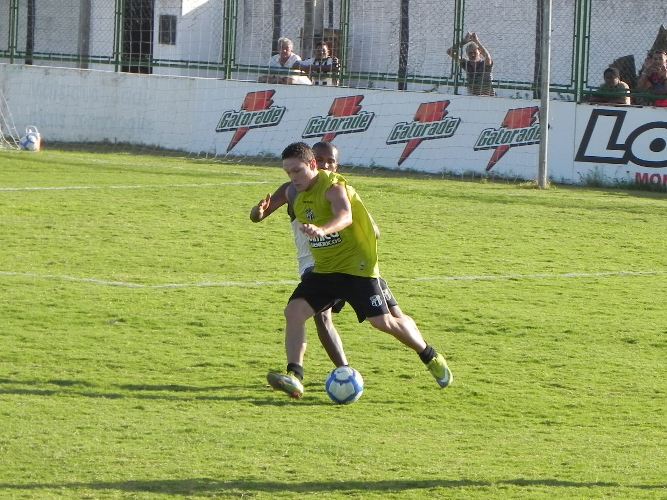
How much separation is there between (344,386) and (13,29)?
19.4m

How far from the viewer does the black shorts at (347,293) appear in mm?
7629

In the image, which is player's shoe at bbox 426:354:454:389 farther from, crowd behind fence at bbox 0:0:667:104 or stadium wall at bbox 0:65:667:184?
crowd behind fence at bbox 0:0:667:104

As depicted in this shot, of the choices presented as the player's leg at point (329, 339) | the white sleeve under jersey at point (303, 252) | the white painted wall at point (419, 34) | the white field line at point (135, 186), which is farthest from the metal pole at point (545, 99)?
the player's leg at point (329, 339)

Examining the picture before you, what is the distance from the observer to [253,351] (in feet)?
29.0

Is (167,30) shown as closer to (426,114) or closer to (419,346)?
(426,114)

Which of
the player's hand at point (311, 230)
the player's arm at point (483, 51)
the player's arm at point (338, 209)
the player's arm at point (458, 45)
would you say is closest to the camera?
the player's hand at point (311, 230)

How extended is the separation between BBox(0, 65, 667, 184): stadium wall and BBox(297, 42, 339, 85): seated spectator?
81cm

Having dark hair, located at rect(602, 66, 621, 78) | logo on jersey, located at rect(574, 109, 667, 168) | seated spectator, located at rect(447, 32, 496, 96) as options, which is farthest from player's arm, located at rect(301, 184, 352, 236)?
seated spectator, located at rect(447, 32, 496, 96)

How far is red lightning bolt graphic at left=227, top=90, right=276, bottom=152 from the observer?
21.9 m

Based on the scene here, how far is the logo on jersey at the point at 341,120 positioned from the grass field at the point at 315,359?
5.08m

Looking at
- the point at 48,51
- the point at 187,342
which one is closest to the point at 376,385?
the point at 187,342

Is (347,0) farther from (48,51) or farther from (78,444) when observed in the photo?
(78,444)

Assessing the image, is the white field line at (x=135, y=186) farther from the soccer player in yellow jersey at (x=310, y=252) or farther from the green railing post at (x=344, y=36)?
the soccer player in yellow jersey at (x=310, y=252)

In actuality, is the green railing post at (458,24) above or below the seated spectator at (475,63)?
above
